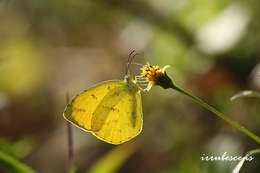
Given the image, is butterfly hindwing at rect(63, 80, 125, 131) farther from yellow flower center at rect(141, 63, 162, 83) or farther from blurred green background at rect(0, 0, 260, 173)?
blurred green background at rect(0, 0, 260, 173)

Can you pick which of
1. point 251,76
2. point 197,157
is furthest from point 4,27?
point 197,157

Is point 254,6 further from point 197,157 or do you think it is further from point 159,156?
point 197,157

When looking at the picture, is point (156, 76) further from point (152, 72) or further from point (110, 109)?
point (110, 109)

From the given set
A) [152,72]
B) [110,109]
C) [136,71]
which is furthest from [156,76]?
[136,71]

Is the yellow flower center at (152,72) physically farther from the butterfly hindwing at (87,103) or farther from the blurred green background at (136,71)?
the blurred green background at (136,71)

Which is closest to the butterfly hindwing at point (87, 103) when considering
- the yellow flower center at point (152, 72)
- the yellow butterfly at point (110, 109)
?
the yellow butterfly at point (110, 109)

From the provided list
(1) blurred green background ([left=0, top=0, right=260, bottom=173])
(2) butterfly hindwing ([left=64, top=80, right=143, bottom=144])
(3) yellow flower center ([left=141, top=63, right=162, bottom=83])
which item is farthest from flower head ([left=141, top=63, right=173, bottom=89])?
(1) blurred green background ([left=0, top=0, right=260, bottom=173])
